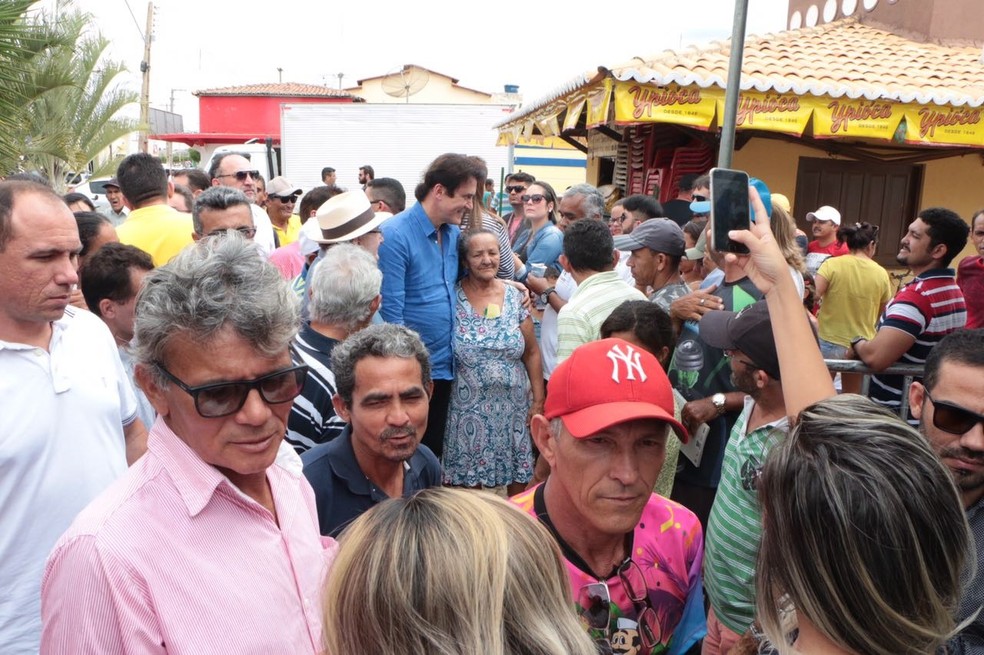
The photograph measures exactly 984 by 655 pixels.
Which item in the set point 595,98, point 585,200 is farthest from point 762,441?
point 595,98

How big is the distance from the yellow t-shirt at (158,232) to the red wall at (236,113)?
124 feet

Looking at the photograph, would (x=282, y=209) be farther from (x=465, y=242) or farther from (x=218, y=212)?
(x=465, y=242)

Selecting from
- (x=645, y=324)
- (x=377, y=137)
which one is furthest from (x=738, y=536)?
(x=377, y=137)

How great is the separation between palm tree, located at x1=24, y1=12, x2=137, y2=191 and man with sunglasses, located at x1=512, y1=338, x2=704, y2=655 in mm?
10663

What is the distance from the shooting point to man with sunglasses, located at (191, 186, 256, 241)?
4.42m

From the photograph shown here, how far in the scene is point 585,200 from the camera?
23.7 ft

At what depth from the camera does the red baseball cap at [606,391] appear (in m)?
1.87

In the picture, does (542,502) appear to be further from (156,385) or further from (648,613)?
(156,385)

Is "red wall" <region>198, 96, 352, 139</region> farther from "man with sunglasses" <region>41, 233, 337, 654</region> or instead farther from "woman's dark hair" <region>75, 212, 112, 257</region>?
"man with sunglasses" <region>41, 233, 337, 654</region>

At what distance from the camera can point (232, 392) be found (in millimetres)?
1585

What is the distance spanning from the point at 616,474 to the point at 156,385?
3.67ft

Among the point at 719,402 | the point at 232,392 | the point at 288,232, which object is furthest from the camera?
the point at 288,232

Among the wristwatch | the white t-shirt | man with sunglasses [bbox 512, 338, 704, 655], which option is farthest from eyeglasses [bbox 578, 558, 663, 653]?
the white t-shirt

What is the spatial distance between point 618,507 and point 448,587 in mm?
820
